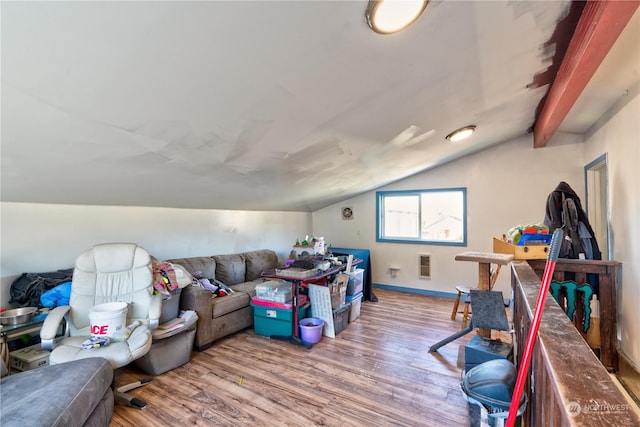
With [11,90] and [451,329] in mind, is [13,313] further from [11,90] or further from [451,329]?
[451,329]

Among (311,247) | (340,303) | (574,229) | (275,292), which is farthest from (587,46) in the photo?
(311,247)

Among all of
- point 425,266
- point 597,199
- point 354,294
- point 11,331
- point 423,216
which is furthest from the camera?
point 423,216

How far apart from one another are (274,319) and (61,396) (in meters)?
1.93

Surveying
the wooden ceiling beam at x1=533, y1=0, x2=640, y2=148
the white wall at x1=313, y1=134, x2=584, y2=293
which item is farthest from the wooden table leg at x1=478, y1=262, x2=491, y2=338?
the white wall at x1=313, y1=134, x2=584, y2=293

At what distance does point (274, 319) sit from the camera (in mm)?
3238

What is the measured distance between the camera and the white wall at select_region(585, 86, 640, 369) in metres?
2.35

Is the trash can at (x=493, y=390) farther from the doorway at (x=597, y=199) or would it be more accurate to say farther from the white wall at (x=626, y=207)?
the doorway at (x=597, y=199)

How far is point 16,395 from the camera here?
4.93ft

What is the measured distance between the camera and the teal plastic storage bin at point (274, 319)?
3174 mm

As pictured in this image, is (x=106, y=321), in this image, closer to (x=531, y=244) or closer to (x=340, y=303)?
(x=340, y=303)

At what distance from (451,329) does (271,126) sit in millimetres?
3142

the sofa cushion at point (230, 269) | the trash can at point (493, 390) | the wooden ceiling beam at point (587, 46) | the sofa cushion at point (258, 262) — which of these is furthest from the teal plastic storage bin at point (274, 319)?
the wooden ceiling beam at point (587, 46)

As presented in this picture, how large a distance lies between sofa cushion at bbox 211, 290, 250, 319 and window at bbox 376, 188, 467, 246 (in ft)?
9.46

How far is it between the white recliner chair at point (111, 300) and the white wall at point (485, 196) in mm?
3905
